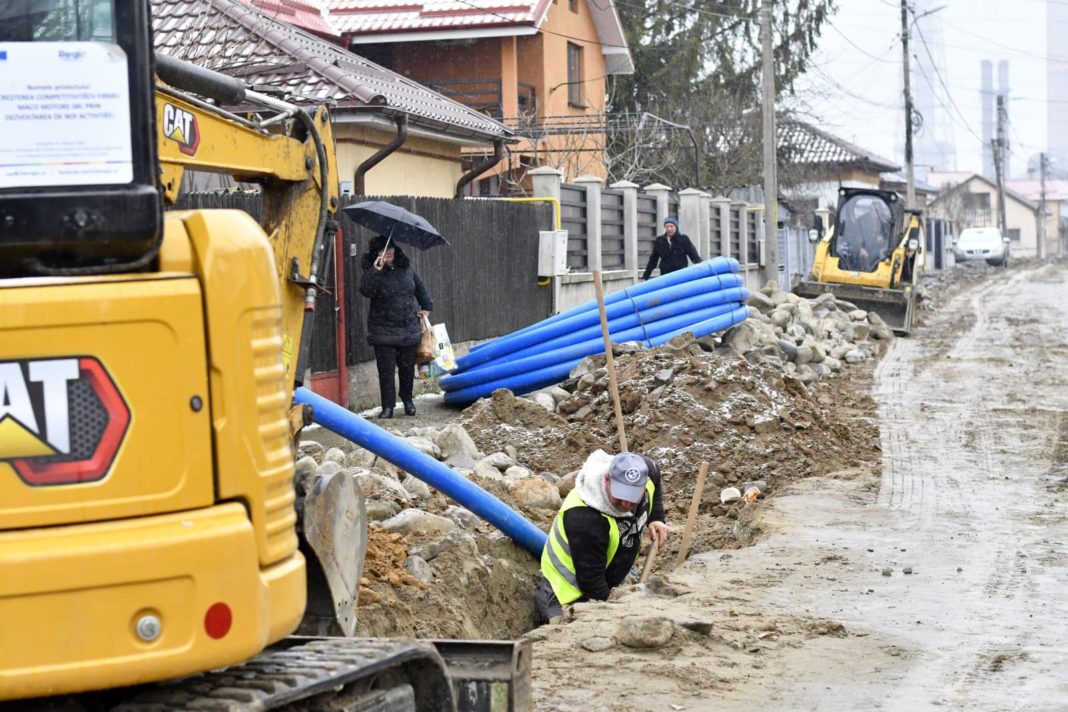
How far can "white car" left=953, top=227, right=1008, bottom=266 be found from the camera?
69.1 metres

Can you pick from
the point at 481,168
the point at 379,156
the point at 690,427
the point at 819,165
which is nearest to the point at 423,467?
the point at 690,427

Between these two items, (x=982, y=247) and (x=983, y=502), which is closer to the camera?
(x=983, y=502)

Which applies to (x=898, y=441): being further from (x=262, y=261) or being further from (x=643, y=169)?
(x=643, y=169)

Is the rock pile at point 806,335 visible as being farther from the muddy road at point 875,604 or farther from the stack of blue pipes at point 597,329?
the muddy road at point 875,604

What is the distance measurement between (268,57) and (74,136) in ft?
54.3

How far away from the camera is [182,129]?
542 centimetres

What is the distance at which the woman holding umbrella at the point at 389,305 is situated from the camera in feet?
46.1

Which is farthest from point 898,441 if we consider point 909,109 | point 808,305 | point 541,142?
point 909,109

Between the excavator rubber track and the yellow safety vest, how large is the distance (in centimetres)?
330

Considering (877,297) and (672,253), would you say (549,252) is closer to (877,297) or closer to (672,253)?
(672,253)

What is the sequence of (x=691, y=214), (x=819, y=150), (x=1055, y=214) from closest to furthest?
1. (x=691, y=214)
2. (x=819, y=150)
3. (x=1055, y=214)

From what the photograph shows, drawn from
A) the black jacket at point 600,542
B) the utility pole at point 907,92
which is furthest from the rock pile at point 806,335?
the utility pole at point 907,92

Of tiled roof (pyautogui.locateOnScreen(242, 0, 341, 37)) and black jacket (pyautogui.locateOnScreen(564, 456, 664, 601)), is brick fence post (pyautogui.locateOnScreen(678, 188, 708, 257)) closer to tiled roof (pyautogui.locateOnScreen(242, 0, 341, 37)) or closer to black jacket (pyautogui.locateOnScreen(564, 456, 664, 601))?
tiled roof (pyautogui.locateOnScreen(242, 0, 341, 37))

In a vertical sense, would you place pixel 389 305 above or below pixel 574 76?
below
